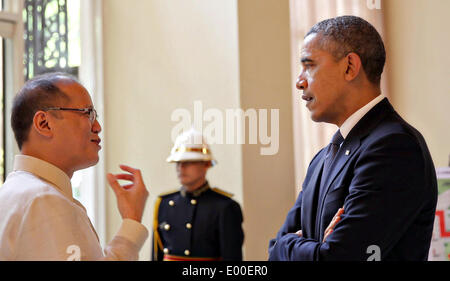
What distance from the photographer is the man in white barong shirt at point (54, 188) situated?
1.53 m

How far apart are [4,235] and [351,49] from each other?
3.84ft

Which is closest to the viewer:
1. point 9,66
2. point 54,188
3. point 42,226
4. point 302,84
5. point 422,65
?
point 42,226

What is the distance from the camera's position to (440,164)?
13.2 ft

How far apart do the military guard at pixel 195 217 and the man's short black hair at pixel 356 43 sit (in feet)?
6.32

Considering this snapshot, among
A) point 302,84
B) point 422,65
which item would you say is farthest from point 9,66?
point 302,84

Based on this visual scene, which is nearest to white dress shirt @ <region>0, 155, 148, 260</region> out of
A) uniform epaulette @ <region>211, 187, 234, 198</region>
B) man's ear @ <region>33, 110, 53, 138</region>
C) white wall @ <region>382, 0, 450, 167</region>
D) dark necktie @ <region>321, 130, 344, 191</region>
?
man's ear @ <region>33, 110, 53, 138</region>

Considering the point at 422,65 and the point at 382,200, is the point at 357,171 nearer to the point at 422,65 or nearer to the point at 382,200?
the point at 382,200

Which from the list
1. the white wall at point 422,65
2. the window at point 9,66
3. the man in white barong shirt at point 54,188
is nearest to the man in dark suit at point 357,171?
the man in white barong shirt at point 54,188

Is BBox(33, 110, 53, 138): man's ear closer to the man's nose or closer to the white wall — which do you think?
the man's nose

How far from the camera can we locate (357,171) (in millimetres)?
1847

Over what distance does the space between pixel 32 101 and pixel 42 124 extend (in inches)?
3.1
